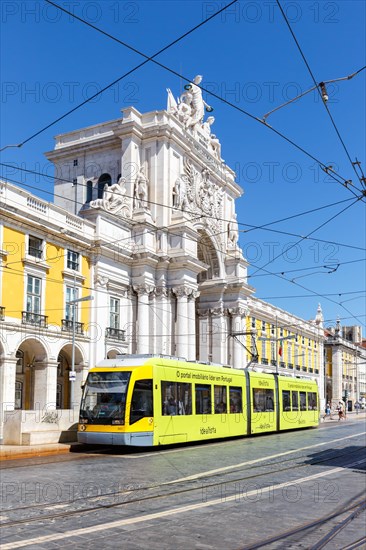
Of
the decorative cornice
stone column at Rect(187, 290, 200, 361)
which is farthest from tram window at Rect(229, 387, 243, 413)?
stone column at Rect(187, 290, 200, 361)

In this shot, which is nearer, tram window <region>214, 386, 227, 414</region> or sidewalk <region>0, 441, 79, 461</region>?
sidewalk <region>0, 441, 79, 461</region>

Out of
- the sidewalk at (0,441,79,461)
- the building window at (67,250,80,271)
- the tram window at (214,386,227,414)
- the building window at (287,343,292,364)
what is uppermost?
the building window at (67,250,80,271)

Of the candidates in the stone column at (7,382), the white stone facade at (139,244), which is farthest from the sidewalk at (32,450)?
the white stone facade at (139,244)

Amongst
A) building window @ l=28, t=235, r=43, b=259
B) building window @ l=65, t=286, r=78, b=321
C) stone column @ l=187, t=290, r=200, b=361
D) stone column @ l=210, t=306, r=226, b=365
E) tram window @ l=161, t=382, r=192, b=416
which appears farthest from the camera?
stone column @ l=210, t=306, r=226, b=365

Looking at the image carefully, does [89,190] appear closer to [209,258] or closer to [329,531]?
[209,258]

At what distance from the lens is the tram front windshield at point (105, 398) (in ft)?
69.9

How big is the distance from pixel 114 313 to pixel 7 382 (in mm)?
11100

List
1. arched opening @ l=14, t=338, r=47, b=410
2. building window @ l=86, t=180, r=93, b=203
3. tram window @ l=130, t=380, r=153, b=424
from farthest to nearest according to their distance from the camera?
building window @ l=86, t=180, r=93, b=203 → arched opening @ l=14, t=338, r=47, b=410 → tram window @ l=130, t=380, r=153, b=424

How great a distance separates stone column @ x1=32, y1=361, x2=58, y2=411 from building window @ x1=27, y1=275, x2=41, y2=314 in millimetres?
2891

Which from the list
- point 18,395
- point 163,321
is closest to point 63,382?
point 18,395

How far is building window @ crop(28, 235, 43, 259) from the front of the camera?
32.5m

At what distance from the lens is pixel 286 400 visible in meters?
33.7

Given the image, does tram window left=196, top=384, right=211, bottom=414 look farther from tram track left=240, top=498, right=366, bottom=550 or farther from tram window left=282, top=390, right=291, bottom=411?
tram track left=240, top=498, right=366, bottom=550

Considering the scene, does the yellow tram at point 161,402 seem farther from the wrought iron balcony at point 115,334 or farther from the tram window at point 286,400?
the wrought iron balcony at point 115,334
